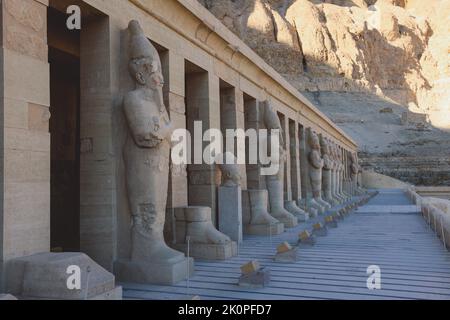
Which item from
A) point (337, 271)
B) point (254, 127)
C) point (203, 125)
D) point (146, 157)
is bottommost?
point (337, 271)

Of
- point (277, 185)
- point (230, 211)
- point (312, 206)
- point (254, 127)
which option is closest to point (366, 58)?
point (312, 206)

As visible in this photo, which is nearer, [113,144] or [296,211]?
[113,144]

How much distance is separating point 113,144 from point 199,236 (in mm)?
1876

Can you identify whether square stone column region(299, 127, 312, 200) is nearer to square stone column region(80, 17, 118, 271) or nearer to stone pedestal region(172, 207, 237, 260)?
stone pedestal region(172, 207, 237, 260)

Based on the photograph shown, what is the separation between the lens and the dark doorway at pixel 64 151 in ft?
24.4

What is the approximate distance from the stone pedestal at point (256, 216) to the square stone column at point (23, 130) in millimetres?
5184

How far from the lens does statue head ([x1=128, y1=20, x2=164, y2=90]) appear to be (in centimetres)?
516

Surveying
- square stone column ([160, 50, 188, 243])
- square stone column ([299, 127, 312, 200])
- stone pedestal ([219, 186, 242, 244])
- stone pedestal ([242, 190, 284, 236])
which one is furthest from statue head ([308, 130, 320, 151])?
square stone column ([160, 50, 188, 243])

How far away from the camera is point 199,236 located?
20.5 feet

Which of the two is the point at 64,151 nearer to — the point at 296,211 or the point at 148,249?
the point at 148,249

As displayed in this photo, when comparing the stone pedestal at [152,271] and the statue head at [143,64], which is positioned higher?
the statue head at [143,64]

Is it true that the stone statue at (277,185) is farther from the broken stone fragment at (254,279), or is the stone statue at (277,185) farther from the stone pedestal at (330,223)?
the broken stone fragment at (254,279)

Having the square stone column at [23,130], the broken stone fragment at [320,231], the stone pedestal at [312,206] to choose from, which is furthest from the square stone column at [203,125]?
the stone pedestal at [312,206]

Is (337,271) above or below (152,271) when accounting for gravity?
below
